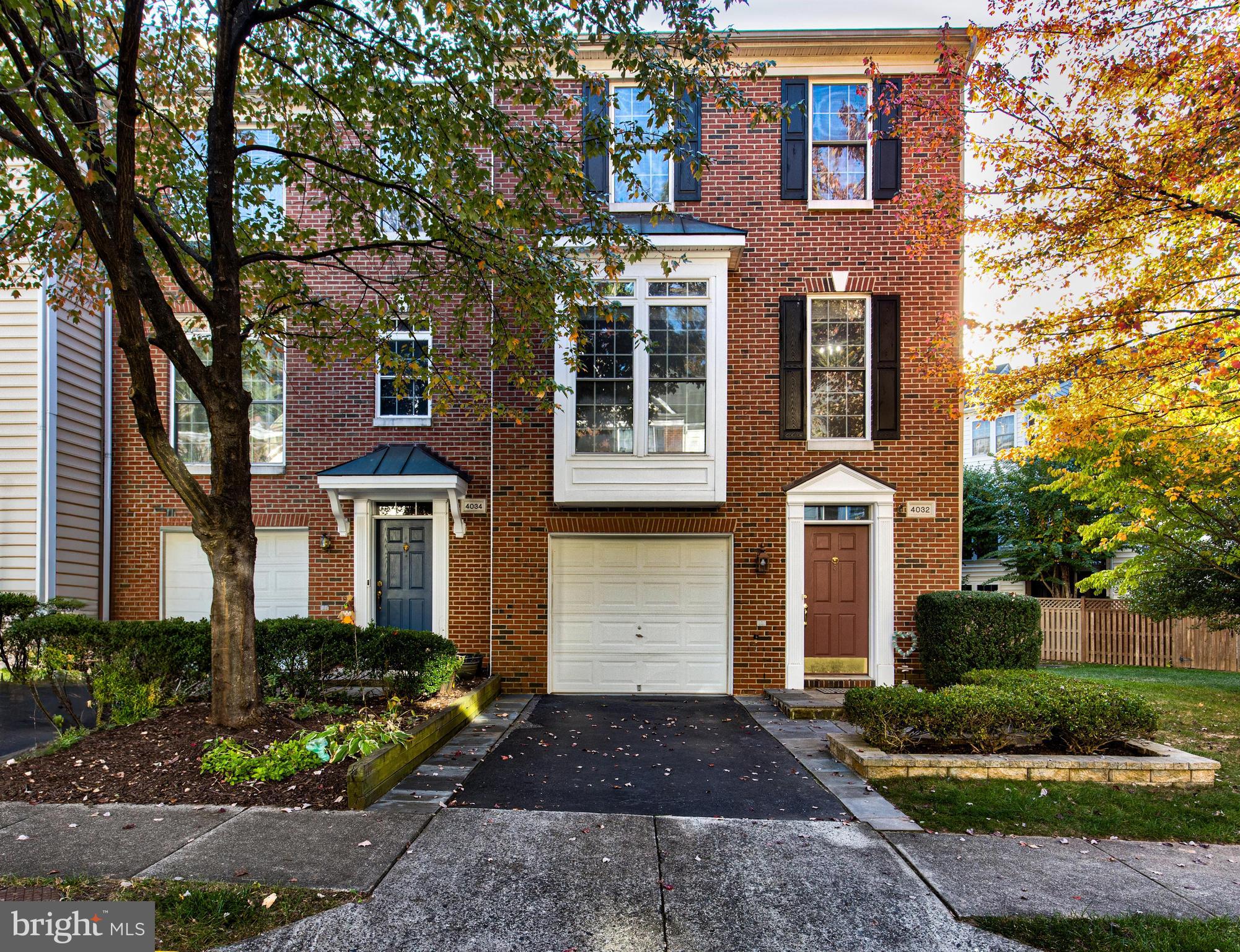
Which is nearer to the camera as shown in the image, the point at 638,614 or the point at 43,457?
the point at 43,457

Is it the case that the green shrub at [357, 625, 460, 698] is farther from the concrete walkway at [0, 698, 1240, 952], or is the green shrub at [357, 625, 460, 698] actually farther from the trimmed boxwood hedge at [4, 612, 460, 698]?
the concrete walkway at [0, 698, 1240, 952]

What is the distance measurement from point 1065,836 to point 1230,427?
23.3 ft

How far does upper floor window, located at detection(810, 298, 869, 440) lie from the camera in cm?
976

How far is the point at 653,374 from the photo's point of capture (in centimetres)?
938

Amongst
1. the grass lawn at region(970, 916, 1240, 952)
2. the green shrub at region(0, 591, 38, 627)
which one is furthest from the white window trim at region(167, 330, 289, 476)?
the grass lawn at region(970, 916, 1240, 952)

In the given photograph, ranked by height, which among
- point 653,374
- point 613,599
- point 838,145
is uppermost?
point 838,145

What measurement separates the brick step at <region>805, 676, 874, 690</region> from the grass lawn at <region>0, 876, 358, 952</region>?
24.0ft

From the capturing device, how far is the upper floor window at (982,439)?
24375 millimetres

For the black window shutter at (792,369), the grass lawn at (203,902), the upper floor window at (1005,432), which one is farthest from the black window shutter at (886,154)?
the upper floor window at (1005,432)

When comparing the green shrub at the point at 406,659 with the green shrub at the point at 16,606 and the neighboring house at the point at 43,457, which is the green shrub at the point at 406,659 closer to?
the green shrub at the point at 16,606

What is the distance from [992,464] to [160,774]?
2443 cm

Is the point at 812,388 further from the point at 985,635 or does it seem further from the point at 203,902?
the point at 203,902

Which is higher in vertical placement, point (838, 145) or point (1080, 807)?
point (838, 145)

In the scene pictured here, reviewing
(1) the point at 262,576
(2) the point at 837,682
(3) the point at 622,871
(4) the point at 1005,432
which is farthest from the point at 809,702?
(4) the point at 1005,432
